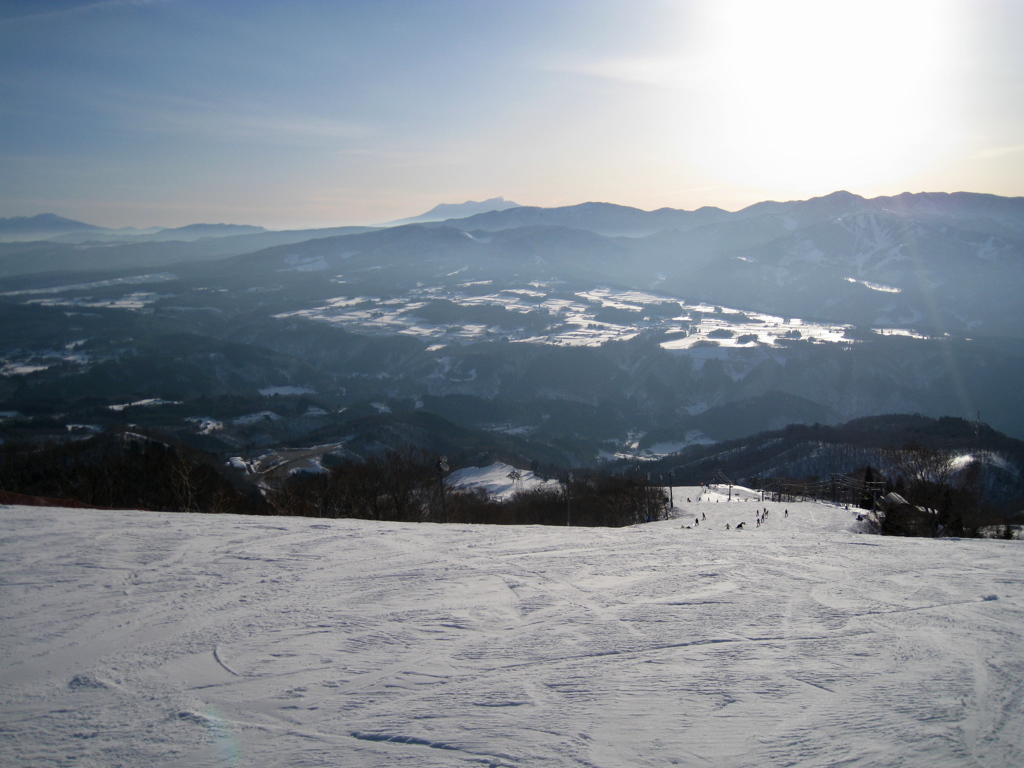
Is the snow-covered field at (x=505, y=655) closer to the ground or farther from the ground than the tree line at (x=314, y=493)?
farther from the ground

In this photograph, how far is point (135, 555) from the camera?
1196 centimetres

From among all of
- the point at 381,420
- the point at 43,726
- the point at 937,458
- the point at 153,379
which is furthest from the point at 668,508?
the point at 153,379

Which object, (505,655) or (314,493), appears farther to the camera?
(314,493)

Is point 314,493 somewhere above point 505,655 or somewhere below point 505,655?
below

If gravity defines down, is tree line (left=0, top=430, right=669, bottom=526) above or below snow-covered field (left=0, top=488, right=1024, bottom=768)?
below

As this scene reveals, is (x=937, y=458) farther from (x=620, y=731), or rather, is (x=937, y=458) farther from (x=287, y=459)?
(x=287, y=459)

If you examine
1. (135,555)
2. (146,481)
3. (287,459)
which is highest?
(135,555)

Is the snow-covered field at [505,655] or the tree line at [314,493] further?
the tree line at [314,493]

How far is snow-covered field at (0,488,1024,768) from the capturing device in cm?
568

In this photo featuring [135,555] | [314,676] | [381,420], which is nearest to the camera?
[314,676]

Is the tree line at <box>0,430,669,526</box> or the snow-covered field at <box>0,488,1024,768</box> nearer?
the snow-covered field at <box>0,488,1024,768</box>

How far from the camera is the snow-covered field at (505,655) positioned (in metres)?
5.68

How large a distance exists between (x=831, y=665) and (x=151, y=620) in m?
9.11

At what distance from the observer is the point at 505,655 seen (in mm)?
7477
